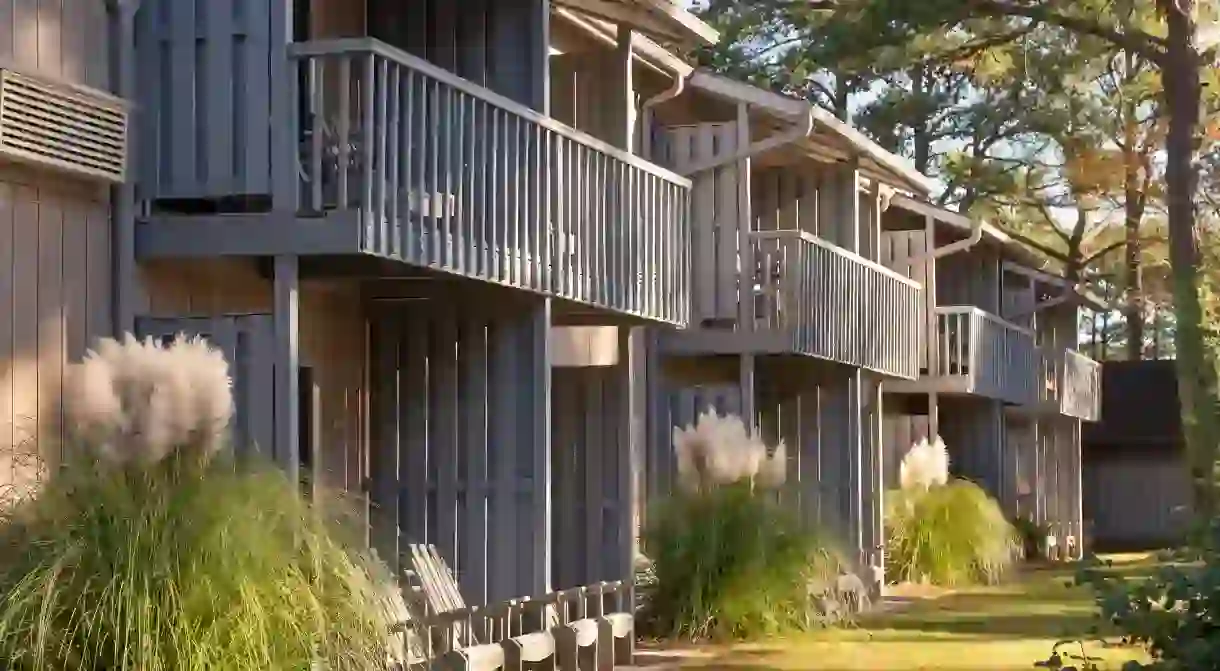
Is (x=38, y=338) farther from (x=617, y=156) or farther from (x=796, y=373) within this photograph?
(x=796, y=373)

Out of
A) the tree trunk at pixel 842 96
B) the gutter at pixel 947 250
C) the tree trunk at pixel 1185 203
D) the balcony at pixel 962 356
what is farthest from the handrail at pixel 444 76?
the tree trunk at pixel 842 96

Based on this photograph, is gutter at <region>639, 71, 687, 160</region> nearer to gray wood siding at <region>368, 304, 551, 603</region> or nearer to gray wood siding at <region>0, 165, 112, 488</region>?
gray wood siding at <region>368, 304, 551, 603</region>

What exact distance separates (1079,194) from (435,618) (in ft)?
98.7

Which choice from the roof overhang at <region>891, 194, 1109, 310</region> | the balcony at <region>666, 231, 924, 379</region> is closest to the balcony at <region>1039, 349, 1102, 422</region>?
the roof overhang at <region>891, 194, 1109, 310</region>

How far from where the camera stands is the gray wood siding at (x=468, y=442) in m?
12.9

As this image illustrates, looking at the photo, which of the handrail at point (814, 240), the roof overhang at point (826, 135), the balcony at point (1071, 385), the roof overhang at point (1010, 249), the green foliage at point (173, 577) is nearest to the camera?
the green foliage at point (173, 577)

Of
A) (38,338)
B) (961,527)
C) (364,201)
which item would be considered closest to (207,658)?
(38,338)

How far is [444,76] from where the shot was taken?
11180 millimetres

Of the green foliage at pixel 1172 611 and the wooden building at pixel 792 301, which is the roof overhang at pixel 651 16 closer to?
the wooden building at pixel 792 301

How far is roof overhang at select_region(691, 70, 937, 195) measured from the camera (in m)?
17.0

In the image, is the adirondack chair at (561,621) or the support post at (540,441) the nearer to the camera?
the adirondack chair at (561,621)

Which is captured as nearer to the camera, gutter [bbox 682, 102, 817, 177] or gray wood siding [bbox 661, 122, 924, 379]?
gutter [bbox 682, 102, 817, 177]

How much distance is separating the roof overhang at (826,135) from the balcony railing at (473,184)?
2289mm

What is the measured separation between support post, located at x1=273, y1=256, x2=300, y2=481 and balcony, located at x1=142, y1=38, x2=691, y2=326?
15 centimetres
